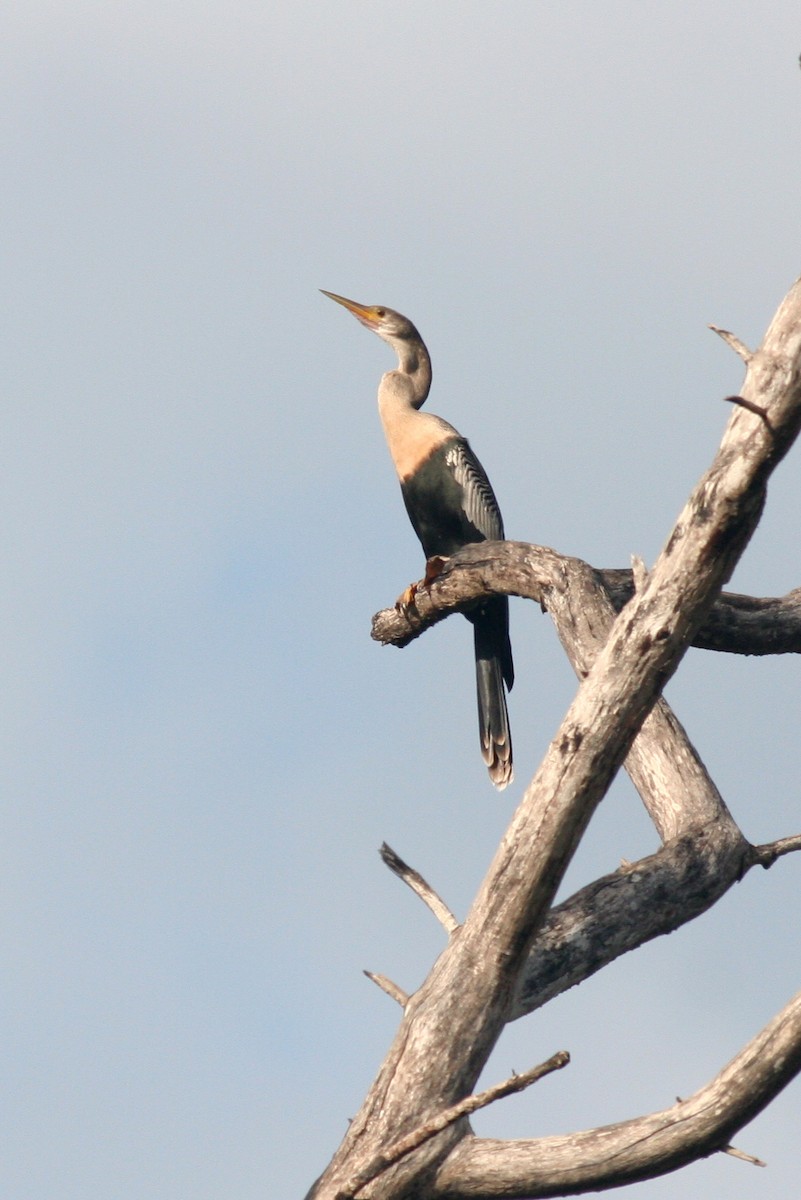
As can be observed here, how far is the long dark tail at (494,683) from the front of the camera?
6609 millimetres

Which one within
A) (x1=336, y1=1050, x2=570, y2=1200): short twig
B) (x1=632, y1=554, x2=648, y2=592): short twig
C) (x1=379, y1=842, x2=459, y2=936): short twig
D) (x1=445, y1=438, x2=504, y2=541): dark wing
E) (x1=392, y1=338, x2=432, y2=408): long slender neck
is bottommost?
(x1=336, y1=1050, x2=570, y2=1200): short twig

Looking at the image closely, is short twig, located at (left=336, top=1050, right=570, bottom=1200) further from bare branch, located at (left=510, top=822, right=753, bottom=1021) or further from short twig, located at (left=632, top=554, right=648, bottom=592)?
short twig, located at (left=632, top=554, right=648, bottom=592)

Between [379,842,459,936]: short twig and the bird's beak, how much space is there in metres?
4.79

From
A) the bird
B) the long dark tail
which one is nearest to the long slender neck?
the bird

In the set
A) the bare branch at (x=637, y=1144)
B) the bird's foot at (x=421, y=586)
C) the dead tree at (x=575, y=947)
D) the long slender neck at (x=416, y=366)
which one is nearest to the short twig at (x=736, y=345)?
the dead tree at (x=575, y=947)

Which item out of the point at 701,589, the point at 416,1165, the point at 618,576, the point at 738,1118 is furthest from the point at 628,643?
the point at 618,576

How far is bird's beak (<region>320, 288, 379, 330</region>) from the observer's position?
816 cm

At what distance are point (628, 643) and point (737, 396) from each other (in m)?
0.63

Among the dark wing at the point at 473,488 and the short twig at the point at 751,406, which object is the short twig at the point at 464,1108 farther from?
the dark wing at the point at 473,488

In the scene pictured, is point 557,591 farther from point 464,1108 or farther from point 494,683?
point 464,1108

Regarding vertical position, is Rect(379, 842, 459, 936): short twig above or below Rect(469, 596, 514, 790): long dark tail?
below

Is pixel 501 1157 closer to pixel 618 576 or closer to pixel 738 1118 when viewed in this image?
pixel 738 1118

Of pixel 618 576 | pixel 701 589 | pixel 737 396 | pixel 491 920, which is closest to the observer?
pixel 737 396

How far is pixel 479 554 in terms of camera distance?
5.52 m
